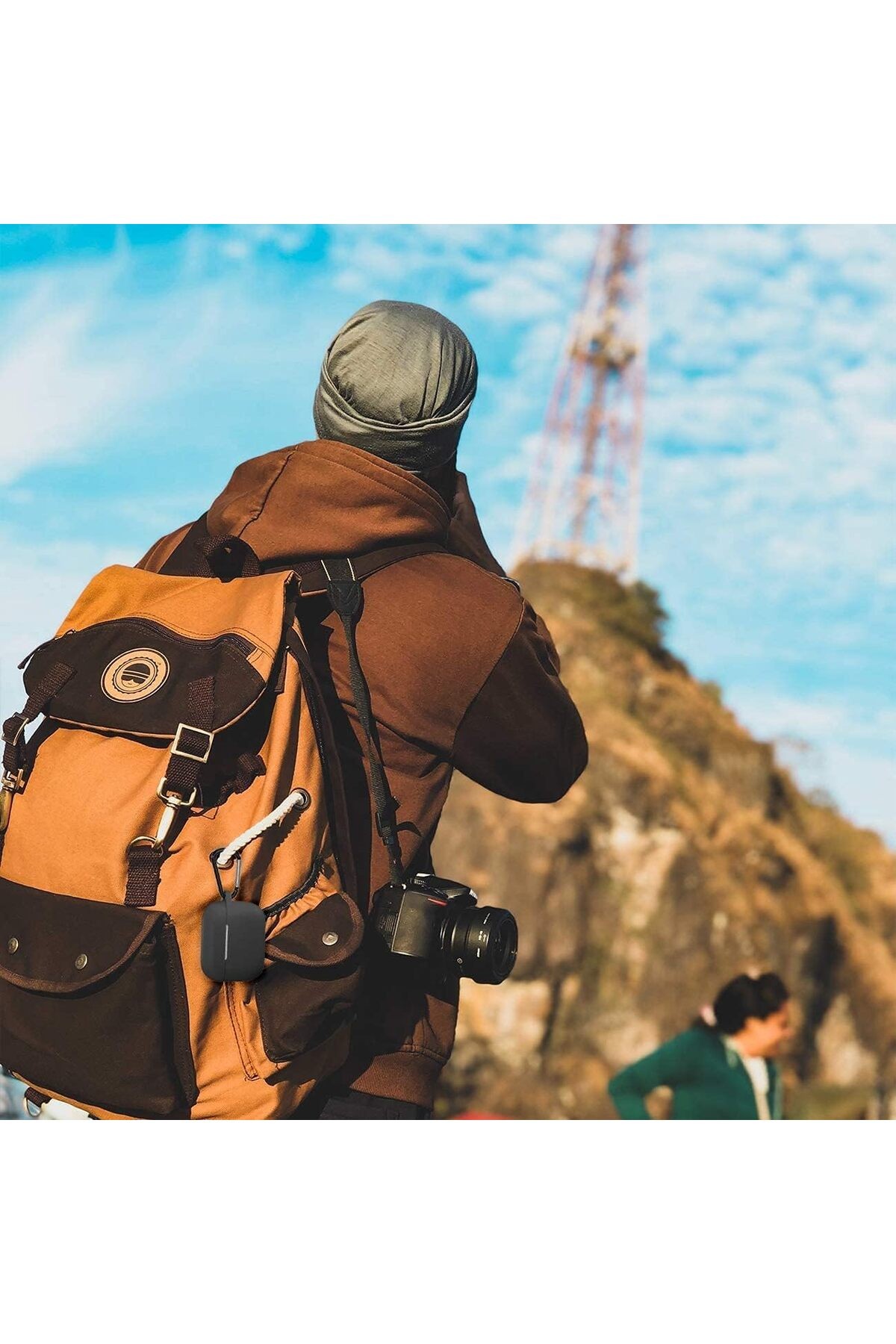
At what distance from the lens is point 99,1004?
5.25 feet

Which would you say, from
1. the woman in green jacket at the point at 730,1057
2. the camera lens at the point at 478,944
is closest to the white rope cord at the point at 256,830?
the camera lens at the point at 478,944

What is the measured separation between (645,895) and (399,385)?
24659 millimetres

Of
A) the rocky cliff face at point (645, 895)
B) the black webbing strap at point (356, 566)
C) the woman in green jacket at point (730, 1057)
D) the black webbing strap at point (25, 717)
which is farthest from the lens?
the rocky cliff face at point (645, 895)

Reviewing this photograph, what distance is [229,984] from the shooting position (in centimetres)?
161

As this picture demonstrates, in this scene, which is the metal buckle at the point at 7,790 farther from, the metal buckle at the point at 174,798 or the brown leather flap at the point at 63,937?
the metal buckle at the point at 174,798

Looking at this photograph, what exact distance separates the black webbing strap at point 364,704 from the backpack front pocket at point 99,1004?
344 millimetres

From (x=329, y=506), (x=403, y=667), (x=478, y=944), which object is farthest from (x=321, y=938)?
(x=329, y=506)

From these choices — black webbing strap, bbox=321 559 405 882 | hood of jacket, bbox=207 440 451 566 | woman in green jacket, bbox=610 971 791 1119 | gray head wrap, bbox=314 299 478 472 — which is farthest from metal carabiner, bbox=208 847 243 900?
woman in green jacket, bbox=610 971 791 1119

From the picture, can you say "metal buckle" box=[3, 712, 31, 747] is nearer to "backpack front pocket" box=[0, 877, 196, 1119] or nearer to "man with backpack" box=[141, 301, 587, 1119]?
"backpack front pocket" box=[0, 877, 196, 1119]

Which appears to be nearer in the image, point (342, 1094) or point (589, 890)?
point (342, 1094)

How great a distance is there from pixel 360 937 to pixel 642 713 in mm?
25758

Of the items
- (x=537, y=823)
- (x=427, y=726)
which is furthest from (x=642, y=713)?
(x=427, y=726)

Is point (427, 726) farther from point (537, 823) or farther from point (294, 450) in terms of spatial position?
point (537, 823)

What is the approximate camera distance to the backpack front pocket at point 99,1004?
158 centimetres
